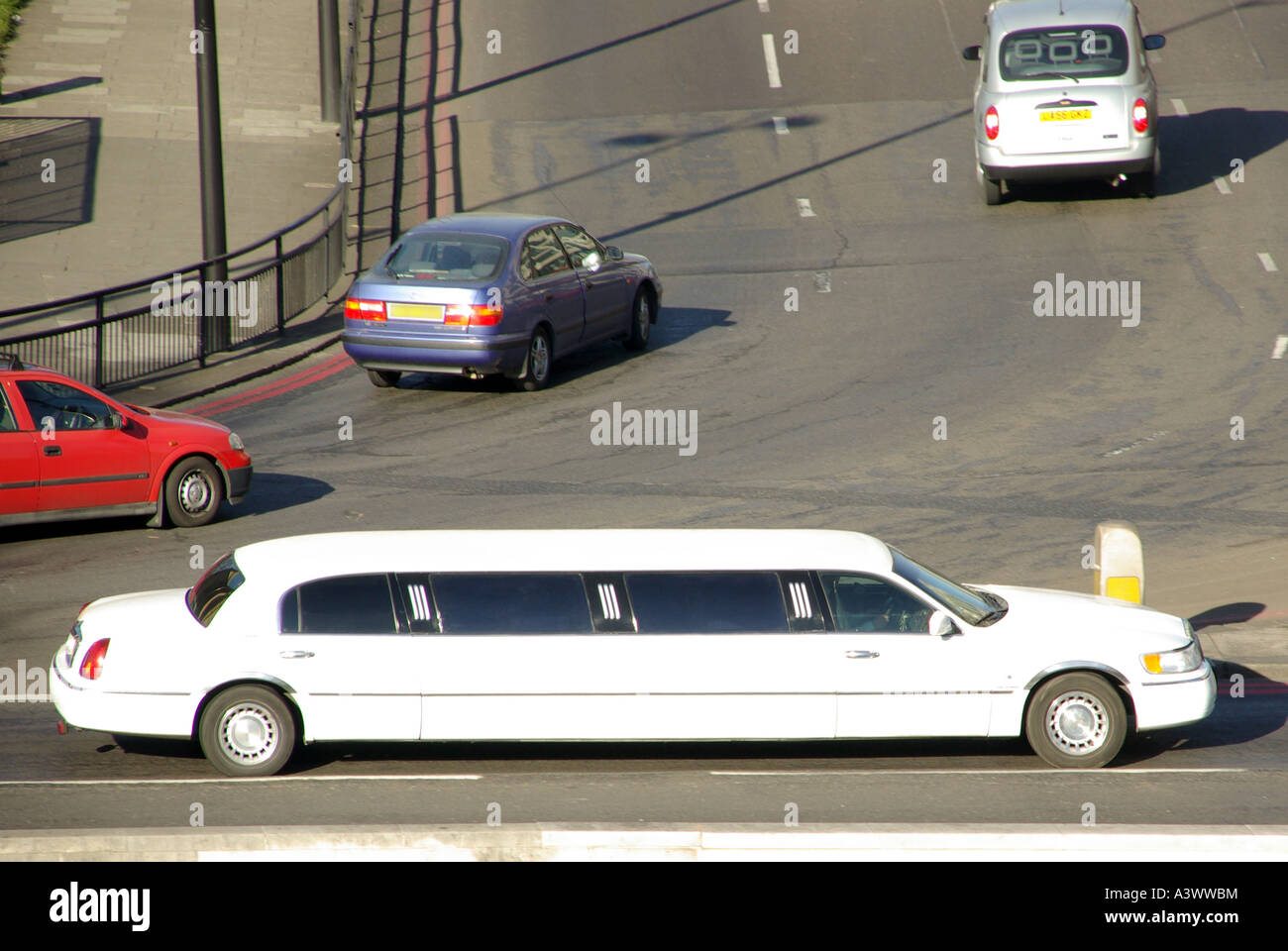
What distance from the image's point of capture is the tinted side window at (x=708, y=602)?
9.15m

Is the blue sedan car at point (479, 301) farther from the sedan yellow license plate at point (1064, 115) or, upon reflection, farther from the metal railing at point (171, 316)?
the sedan yellow license plate at point (1064, 115)

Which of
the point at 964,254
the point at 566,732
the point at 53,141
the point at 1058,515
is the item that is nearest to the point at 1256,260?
the point at 964,254

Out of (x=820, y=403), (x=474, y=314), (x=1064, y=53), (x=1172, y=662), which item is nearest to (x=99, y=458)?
(x=474, y=314)

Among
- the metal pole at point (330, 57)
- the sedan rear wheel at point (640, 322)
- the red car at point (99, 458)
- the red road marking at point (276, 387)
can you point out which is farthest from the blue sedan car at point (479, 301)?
the metal pole at point (330, 57)

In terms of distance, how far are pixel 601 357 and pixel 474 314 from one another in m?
3.03

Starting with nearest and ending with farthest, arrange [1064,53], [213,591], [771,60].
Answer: [213,591] → [1064,53] → [771,60]

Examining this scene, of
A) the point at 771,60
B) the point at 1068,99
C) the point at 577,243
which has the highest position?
the point at 771,60

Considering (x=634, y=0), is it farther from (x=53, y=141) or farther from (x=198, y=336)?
(x=198, y=336)

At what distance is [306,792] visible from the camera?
29.2 ft

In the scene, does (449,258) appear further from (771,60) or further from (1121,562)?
(771,60)

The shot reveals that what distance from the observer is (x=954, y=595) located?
9.61 meters

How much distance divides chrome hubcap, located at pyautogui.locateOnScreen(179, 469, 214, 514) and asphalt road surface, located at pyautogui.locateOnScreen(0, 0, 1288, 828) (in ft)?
0.83

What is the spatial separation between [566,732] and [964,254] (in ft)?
50.1

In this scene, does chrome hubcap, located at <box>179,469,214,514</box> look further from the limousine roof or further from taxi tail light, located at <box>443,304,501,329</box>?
the limousine roof
